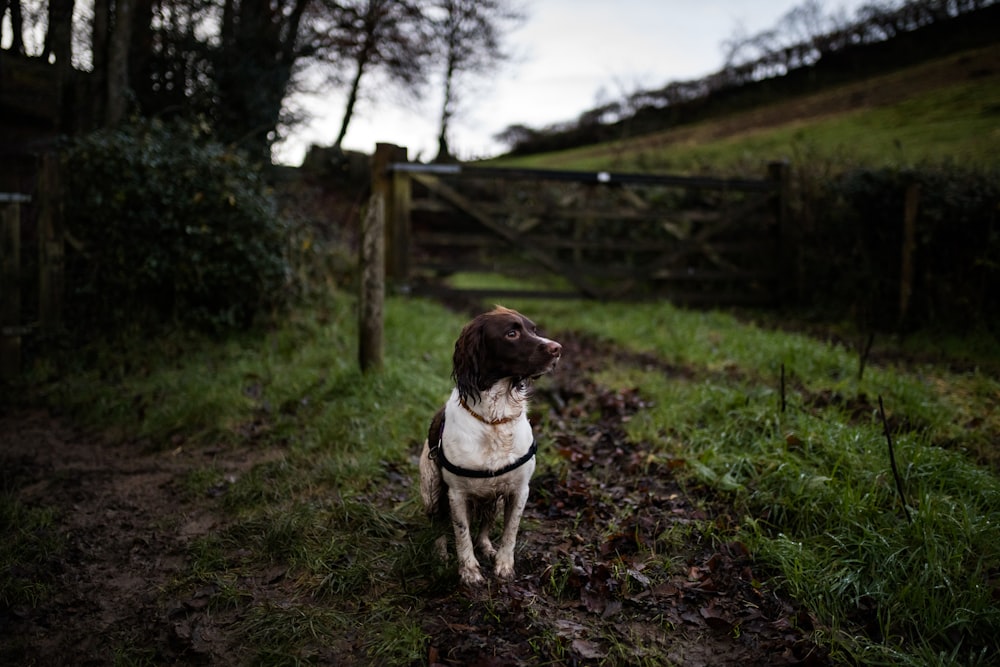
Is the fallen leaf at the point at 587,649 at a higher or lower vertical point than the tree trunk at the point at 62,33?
lower

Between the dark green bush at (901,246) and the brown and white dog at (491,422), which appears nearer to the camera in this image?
the brown and white dog at (491,422)

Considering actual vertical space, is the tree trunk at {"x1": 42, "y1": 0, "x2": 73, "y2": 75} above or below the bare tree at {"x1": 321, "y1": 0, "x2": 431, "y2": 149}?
below

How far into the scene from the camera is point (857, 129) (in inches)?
614

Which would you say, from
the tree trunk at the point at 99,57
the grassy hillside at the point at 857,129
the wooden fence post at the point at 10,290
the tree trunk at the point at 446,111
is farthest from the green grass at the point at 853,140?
the wooden fence post at the point at 10,290

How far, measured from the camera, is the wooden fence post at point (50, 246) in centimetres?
589

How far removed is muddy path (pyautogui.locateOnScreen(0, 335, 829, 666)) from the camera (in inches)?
92.2

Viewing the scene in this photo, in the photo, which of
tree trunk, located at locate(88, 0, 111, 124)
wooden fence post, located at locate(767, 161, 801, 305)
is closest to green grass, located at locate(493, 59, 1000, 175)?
wooden fence post, located at locate(767, 161, 801, 305)

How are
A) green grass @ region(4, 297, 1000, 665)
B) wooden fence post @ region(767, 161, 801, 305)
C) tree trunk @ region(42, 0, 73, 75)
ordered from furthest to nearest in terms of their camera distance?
wooden fence post @ region(767, 161, 801, 305)
tree trunk @ region(42, 0, 73, 75)
green grass @ region(4, 297, 1000, 665)

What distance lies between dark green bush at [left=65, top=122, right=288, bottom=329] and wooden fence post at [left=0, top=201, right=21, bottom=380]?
0.48 meters

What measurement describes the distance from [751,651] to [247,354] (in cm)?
529

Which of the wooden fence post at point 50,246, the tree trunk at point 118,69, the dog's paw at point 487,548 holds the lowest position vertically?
Result: the dog's paw at point 487,548

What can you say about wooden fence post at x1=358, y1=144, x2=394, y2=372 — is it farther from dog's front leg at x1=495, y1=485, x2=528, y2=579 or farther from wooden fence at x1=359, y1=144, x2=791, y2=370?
dog's front leg at x1=495, y1=485, x2=528, y2=579

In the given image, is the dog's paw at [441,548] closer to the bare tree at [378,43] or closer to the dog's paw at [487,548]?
the dog's paw at [487,548]

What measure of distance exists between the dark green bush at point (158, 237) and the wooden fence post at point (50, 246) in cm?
15
